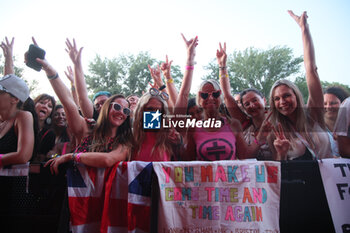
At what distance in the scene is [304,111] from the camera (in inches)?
81.5

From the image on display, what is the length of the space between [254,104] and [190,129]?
854mm

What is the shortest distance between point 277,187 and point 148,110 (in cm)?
137

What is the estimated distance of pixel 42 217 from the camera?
1536 mm

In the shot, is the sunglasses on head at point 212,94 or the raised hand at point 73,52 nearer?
the sunglasses on head at point 212,94

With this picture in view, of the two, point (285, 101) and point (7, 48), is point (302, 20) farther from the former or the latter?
point (7, 48)

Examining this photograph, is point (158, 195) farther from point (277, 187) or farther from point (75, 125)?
point (75, 125)

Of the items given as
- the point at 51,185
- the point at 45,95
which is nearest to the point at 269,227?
the point at 51,185

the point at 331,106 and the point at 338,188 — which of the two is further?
the point at 331,106

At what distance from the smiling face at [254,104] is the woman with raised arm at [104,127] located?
4.67 feet

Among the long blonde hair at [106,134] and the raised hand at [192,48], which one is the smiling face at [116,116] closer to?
the long blonde hair at [106,134]

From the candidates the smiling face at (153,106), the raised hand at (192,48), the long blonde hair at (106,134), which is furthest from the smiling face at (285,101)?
the long blonde hair at (106,134)

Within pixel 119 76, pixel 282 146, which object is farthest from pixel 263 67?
pixel 282 146

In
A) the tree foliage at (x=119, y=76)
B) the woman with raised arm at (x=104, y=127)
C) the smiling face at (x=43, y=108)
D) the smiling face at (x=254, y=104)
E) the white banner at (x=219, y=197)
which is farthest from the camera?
the tree foliage at (x=119, y=76)

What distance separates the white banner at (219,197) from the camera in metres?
1.42
